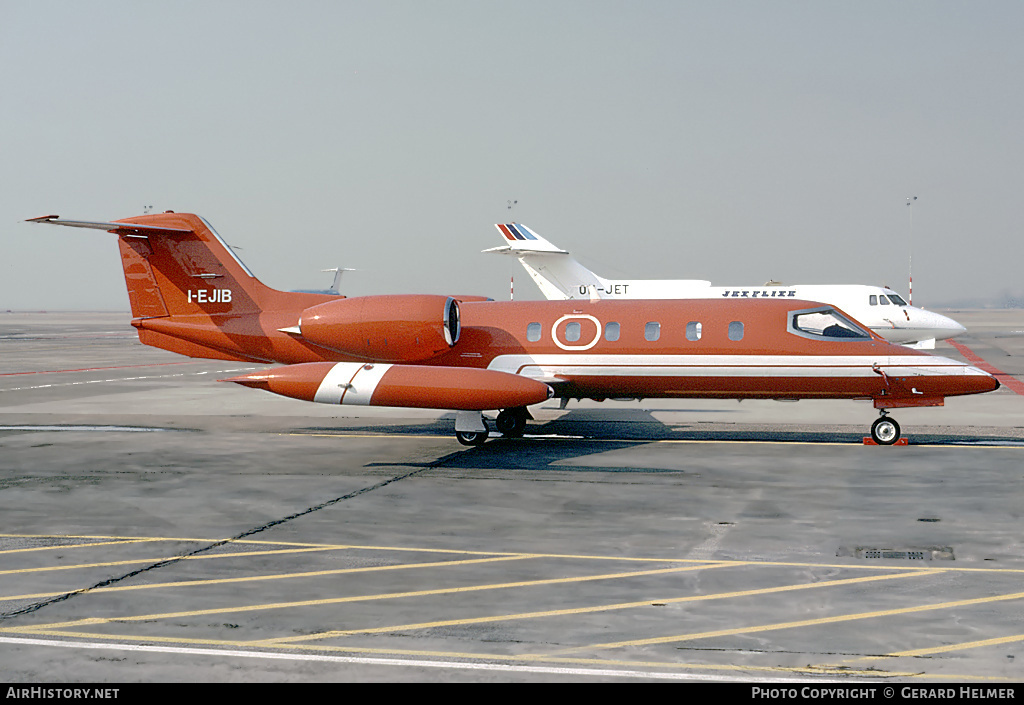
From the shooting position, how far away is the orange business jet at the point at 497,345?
1856 centimetres

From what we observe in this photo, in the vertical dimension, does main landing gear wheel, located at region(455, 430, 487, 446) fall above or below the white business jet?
below

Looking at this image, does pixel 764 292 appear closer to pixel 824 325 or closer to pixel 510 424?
pixel 824 325

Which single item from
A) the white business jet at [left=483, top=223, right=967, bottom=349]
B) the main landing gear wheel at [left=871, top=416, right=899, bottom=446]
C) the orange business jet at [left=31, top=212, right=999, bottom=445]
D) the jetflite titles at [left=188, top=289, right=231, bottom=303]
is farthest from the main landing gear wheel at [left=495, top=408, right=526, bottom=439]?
the white business jet at [left=483, top=223, right=967, bottom=349]

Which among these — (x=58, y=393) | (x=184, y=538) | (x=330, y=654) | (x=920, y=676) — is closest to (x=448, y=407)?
(x=184, y=538)

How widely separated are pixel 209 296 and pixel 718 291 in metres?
27.7

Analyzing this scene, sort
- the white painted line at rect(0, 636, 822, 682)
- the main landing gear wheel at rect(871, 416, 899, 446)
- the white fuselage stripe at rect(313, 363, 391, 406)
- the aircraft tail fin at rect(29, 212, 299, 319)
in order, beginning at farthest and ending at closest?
the aircraft tail fin at rect(29, 212, 299, 319) < the main landing gear wheel at rect(871, 416, 899, 446) < the white fuselage stripe at rect(313, 363, 391, 406) < the white painted line at rect(0, 636, 822, 682)

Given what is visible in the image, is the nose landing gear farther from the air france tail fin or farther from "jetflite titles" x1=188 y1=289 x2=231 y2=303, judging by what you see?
the air france tail fin

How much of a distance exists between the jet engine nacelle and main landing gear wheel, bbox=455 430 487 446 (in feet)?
6.65

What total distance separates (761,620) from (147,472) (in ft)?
38.7

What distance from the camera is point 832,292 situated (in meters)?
42.5

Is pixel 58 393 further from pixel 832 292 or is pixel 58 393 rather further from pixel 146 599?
pixel 832 292

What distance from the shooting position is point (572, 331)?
20.6 meters

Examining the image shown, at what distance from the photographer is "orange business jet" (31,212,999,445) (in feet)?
60.9

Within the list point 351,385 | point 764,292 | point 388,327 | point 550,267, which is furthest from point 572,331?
point 550,267
